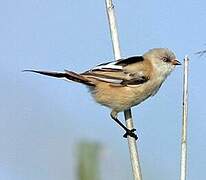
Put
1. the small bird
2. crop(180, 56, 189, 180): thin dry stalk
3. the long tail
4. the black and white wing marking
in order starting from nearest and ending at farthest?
1. crop(180, 56, 189, 180): thin dry stalk
2. the long tail
3. the black and white wing marking
4. the small bird

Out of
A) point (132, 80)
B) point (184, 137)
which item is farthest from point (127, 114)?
point (184, 137)

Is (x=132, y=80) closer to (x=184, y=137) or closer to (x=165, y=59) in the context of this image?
(x=165, y=59)

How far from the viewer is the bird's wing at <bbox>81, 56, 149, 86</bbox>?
1.25 meters

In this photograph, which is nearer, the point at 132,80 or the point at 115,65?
the point at 115,65

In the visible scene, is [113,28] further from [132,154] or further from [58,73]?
[132,154]

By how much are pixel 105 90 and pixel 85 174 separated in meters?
1.04

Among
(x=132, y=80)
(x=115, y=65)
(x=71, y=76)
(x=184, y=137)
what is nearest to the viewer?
(x=184, y=137)

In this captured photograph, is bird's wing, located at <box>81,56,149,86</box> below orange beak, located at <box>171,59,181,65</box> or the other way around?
below

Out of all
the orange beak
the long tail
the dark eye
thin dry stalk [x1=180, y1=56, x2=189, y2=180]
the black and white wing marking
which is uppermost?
the dark eye

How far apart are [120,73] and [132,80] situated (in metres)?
0.06

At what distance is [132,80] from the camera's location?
134 centimetres

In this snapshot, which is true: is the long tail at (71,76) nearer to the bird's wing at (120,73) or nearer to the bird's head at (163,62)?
the bird's wing at (120,73)

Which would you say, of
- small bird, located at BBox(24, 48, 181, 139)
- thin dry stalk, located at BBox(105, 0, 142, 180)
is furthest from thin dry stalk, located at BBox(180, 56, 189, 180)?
small bird, located at BBox(24, 48, 181, 139)

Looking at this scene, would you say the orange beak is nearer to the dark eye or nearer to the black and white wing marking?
the dark eye
